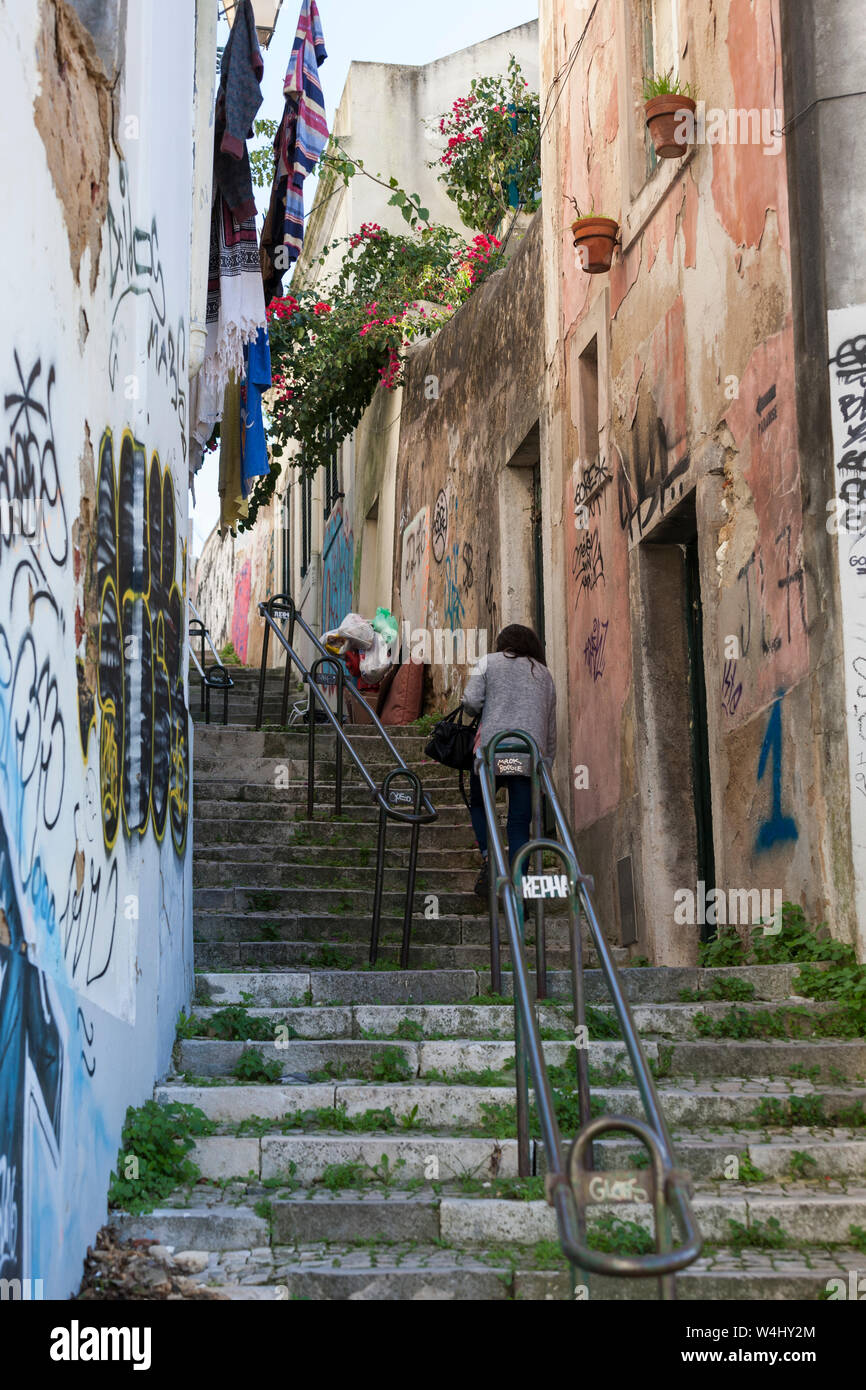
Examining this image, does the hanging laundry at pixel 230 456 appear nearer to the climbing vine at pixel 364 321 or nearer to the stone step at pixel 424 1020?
the stone step at pixel 424 1020

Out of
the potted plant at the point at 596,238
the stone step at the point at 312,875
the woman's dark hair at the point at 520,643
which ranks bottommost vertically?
the stone step at the point at 312,875

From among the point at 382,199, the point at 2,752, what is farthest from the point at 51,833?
the point at 382,199

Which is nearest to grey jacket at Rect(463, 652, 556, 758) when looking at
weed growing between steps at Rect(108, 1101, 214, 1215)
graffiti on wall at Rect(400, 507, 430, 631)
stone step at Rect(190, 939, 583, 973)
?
stone step at Rect(190, 939, 583, 973)

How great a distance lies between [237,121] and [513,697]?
12.3ft

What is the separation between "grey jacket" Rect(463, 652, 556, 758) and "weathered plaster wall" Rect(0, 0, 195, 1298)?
2292mm

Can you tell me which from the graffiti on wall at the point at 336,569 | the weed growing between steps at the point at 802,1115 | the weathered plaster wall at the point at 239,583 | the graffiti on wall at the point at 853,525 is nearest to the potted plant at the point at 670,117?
the graffiti on wall at the point at 853,525

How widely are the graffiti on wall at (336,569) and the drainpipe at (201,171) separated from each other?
417 inches

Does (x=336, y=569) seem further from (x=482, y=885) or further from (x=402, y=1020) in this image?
(x=402, y=1020)

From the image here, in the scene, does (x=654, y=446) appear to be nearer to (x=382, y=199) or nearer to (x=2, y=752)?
(x=2, y=752)

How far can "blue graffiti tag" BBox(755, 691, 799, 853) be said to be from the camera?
21.1 feet

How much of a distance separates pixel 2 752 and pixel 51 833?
1.62 ft

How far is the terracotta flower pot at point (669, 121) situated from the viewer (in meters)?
7.75

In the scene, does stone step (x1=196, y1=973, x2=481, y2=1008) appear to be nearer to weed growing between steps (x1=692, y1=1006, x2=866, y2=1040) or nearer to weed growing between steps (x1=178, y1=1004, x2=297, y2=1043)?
weed growing between steps (x1=178, y1=1004, x2=297, y2=1043)

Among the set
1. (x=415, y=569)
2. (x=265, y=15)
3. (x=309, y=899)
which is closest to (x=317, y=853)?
(x=309, y=899)
